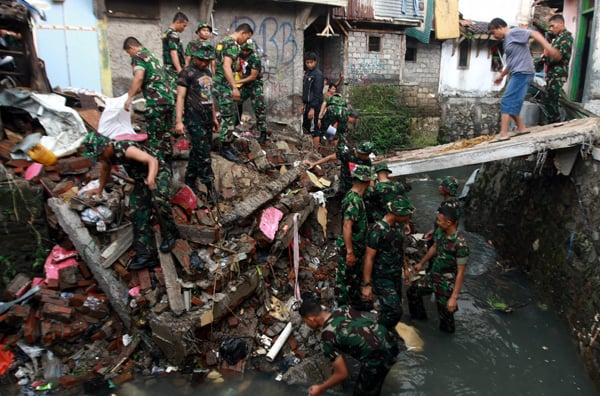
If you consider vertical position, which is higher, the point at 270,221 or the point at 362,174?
the point at 362,174

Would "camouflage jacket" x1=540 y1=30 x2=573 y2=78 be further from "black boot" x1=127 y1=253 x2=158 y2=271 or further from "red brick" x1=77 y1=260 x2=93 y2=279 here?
"red brick" x1=77 y1=260 x2=93 y2=279

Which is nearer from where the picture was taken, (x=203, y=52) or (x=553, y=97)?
(x=203, y=52)

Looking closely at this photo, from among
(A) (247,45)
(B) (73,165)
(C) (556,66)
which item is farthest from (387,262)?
(C) (556,66)

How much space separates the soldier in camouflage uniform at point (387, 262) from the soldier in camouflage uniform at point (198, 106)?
281 centimetres

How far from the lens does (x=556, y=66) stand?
7.94m

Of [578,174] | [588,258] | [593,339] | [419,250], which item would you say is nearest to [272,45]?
[419,250]

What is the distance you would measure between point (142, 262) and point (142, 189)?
952 millimetres

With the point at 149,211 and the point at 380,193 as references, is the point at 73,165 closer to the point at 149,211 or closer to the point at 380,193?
the point at 149,211

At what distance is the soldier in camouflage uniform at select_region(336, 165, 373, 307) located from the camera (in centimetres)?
531

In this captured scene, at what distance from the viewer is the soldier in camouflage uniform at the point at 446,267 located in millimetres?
5422

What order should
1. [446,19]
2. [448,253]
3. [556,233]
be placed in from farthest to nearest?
[446,19], [556,233], [448,253]

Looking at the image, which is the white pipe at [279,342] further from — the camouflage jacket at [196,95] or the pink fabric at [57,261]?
the camouflage jacket at [196,95]

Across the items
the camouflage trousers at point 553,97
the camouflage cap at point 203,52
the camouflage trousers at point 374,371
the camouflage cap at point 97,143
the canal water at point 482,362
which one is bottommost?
the canal water at point 482,362

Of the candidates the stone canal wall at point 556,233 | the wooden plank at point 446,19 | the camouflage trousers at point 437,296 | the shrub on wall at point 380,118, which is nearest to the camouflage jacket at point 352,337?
the camouflage trousers at point 437,296
